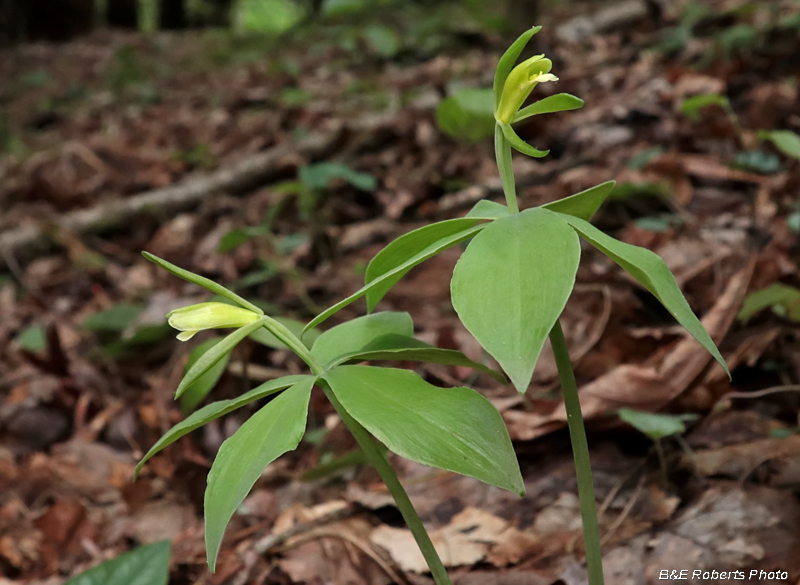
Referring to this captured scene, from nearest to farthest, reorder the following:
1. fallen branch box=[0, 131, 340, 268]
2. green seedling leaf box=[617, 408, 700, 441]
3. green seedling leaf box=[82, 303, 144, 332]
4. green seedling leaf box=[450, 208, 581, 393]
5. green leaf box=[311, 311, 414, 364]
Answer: green seedling leaf box=[450, 208, 581, 393] < green leaf box=[311, 311, 414, 364] < green seedling leaf box=[617, 408, 700, 441] < green seedling leaf box=[82, 303, 144, 332] < fallen branch box=[0, 131, 340, 268]

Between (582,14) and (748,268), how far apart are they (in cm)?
470

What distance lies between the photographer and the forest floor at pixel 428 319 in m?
1.13

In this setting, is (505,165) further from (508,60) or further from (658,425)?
(658,425)

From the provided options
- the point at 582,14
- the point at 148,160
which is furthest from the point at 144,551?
the point at 582,14

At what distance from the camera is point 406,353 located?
0.67 metres

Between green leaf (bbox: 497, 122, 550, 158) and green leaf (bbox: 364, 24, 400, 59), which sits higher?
green leaf (bbox: 364, 24, 400, 59)

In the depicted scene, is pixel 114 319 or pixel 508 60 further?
pixel 114 319

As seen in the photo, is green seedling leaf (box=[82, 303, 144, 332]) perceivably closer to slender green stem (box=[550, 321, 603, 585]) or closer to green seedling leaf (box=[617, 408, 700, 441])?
green seedling leaf (box=[617, 408, 700, 441])

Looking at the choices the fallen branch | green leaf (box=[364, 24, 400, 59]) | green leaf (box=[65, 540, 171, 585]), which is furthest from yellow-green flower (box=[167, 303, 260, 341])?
green leaf (box=[364, 24, 400, 59])

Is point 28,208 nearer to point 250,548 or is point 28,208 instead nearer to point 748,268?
point 250,548

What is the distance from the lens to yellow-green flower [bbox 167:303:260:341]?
64cm

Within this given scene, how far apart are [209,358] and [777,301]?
1137mm

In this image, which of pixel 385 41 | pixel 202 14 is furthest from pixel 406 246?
pixel 202 14

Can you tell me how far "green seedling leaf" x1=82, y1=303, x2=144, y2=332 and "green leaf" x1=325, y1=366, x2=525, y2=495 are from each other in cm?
188
